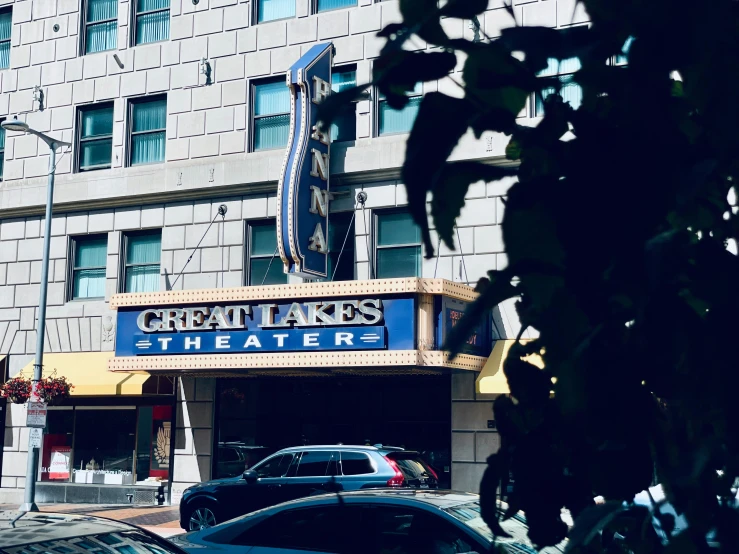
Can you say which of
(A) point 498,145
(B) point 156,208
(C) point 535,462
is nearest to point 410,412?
(A) point 498,145

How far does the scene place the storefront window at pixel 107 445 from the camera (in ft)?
75.4

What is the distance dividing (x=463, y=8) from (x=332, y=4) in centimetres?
Answer: 2167

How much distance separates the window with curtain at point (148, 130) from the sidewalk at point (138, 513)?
8.23 meters

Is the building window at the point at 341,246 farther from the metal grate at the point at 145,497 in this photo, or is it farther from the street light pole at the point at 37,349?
the metal grate at the point at 145,497

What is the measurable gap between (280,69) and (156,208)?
4.50 metres

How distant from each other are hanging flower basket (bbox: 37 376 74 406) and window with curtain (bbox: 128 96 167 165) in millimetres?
5676

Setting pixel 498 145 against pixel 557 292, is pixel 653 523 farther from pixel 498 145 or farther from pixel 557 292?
pixel 498 145

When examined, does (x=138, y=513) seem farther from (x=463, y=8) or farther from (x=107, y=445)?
(x=463, y=8)

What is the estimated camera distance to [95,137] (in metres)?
24.7

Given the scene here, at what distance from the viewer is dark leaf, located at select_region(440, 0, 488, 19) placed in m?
1.65

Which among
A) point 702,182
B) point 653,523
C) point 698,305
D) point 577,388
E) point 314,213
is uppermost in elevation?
point 314,213

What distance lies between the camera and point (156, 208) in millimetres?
23641

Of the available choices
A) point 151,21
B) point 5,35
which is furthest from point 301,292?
point 5,35

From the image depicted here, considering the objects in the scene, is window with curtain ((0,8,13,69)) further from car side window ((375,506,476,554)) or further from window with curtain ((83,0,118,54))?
car side window ((375,506,476,554))
